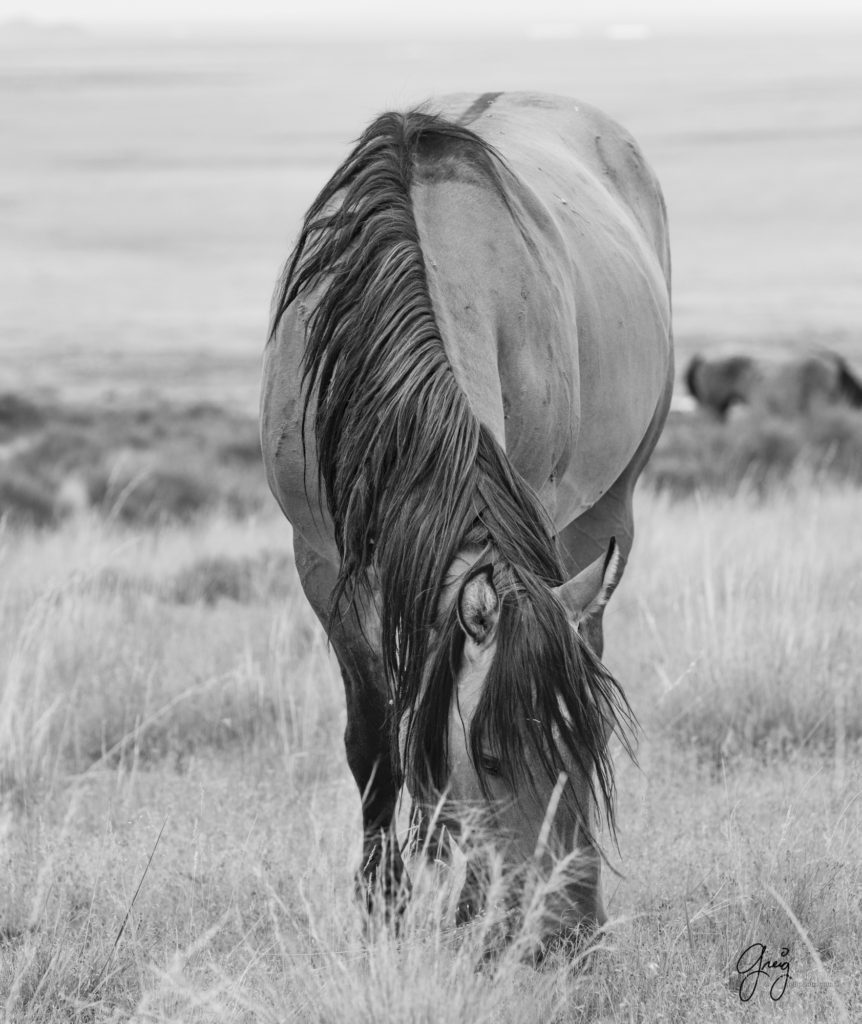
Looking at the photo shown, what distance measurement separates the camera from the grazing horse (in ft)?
7.25

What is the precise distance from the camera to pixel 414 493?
2385mm

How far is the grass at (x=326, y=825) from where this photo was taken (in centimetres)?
248

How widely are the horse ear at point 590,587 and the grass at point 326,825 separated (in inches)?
20.5

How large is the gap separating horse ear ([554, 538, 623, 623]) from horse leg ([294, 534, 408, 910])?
785 millimetres

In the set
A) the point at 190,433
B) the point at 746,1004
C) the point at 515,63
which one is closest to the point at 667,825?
the point at 746,1004

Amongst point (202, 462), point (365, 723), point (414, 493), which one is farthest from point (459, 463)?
point (202, 462)

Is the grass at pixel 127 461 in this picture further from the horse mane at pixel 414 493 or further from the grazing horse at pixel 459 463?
the horse mane at pixel 414 493

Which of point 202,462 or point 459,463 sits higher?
point 459,463

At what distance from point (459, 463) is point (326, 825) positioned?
1.62 meters

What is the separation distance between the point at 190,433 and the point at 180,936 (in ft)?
37.4

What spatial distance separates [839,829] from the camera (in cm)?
325

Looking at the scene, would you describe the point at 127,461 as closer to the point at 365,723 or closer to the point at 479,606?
the point at 365,723
